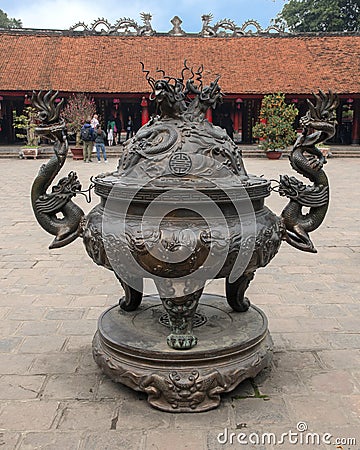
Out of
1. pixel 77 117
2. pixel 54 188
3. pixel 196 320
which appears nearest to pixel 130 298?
pixel 196 320

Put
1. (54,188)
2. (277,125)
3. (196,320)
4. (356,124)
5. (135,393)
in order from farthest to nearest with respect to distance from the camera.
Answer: (356,124) → (277,125) → (196,320) → (54,188) → (135,393)

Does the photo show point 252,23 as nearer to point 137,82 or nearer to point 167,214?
point 137,82

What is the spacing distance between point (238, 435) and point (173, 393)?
406 millimetres

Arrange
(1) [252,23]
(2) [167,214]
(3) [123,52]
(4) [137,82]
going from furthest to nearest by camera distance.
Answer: (1) [252,23] → (3) [123,52] → (4) [137,82] → (2) [167,214]

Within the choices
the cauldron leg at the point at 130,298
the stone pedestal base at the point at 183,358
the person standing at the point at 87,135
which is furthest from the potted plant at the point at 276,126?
the stone pedestal base at the point at 183,358

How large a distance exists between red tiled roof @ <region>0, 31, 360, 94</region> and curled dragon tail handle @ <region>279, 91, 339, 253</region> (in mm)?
19598

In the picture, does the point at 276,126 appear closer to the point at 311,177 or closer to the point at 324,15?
the point at 311,177

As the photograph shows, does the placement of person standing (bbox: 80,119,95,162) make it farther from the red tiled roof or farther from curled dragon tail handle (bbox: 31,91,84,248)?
curled dragon tail handle (bbox: 31,91,84,248)

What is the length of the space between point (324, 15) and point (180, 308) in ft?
121

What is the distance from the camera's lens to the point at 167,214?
269 centimetres

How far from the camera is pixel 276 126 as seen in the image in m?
19.2

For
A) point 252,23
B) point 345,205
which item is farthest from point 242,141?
point 345,205

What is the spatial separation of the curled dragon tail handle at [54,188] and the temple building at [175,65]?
18979 mm

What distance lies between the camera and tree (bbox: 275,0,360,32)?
34.9 metres
